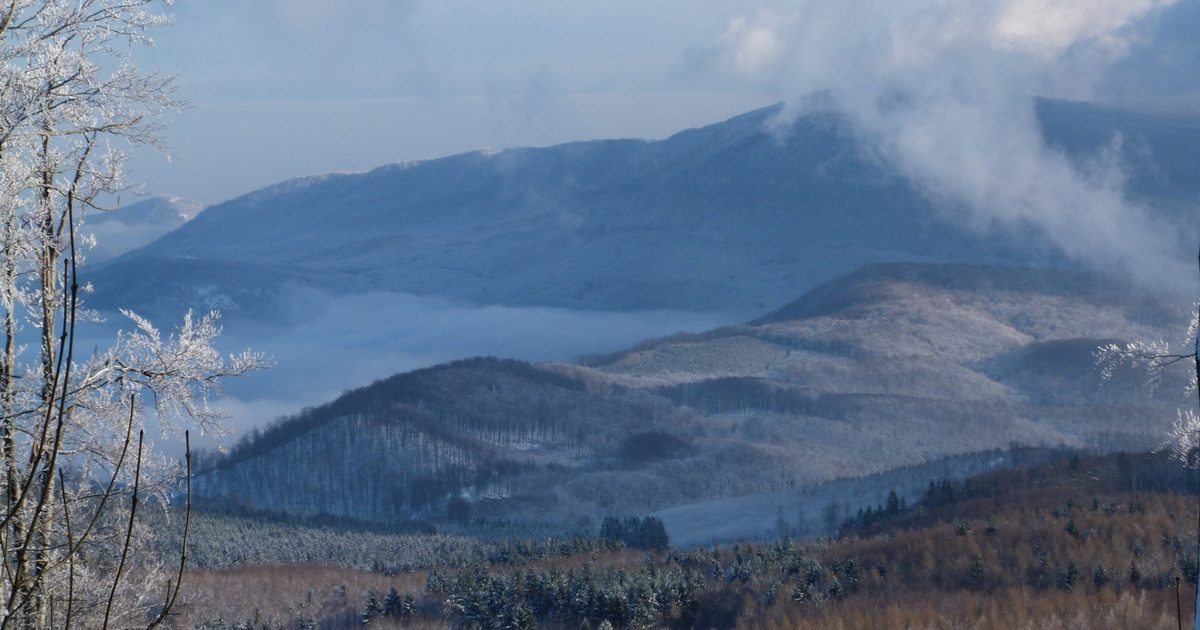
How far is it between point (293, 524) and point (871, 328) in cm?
8355

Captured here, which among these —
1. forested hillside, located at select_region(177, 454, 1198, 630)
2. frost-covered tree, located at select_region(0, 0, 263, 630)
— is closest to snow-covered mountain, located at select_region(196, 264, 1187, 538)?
forested hillside, located at select_region(177, 454, 1198, 630)

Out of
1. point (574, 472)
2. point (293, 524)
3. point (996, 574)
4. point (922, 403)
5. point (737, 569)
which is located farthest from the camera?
point (922, 403)

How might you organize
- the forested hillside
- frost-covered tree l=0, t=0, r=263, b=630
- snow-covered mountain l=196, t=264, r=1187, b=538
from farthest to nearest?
snow-covered mountain l=196, t=264, r=1187, b=538 → the forested hillside → frost-covered tree l=0, t=0, r=263, b=630

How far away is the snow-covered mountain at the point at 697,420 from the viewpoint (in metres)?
78.5

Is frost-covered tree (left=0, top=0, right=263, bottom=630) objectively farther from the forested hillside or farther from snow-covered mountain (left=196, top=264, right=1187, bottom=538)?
snow-covered mountain (left=196, top=264, right=1187, bottom=538)

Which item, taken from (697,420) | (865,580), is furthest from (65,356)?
(697,420)

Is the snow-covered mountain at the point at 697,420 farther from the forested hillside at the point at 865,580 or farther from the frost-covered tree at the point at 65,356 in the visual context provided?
the frost-covered tree at the point at 65,356

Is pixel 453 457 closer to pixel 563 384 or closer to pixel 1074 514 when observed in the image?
pixel 563 384

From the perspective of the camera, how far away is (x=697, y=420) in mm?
93750

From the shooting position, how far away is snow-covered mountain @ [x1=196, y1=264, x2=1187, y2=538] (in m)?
78.5

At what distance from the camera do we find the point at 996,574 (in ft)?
69.3

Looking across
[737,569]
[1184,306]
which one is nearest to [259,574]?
[737,569]

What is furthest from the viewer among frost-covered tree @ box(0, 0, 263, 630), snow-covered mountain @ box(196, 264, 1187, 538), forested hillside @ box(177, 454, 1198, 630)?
snow-covered mountain @ box(196, 264, 1187, 538)

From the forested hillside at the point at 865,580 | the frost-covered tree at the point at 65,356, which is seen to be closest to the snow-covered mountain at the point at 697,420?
the forested hillside at the point at 865,580
